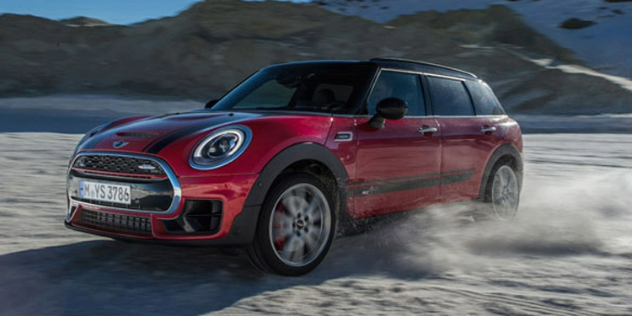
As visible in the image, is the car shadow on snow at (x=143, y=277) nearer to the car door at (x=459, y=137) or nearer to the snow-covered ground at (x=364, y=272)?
the snow-covered ground at (x=364, y=272)

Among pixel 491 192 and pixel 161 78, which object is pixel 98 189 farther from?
pixel 161 78

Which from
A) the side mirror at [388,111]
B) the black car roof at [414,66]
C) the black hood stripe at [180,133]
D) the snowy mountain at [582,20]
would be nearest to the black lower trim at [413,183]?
the side mirror at [388,111]

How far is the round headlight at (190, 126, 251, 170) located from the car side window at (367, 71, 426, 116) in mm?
1269

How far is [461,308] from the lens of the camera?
13.3ft

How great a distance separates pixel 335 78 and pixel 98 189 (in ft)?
6.33

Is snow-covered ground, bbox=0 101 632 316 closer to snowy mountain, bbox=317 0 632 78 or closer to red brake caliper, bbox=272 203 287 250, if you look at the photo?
red brake caliper, bbox=272 203 287 250

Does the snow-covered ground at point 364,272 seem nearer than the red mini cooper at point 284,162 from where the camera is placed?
Yes

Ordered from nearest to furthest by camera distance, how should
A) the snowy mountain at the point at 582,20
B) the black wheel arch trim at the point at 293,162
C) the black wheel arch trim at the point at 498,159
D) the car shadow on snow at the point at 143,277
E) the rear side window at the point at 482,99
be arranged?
the car shadow on snow at the point at 143,277, the black wheel arch trim at the point at 293,162, the black wheel arch trim at the point at 498,159, the rear side window at the point at 482,99, the snowy mountain at the point at 582,20

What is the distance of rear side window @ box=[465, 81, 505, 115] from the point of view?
6723mm

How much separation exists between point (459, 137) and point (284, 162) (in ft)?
7.03

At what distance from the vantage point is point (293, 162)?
15.2ft

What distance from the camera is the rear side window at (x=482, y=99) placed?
265 inches

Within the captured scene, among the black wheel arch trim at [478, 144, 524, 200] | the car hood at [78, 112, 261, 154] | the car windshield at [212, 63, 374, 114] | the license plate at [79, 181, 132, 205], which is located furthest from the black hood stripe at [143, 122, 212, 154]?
the black wheel arch trim at [478, 144, 524, 200]

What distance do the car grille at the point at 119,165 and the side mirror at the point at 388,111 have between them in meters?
1.61
